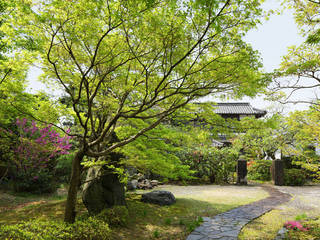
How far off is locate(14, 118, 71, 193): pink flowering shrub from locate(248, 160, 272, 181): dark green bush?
1293 centimetres

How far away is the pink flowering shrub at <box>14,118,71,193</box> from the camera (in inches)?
381

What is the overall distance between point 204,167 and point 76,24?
502 inches

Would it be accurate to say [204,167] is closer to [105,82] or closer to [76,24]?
[105,82]

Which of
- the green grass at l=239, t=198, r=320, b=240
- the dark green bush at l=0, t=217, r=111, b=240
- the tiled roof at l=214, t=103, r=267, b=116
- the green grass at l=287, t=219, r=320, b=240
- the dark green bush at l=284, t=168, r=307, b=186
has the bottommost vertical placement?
the green grass at l=239, t=198, r=320, b=240

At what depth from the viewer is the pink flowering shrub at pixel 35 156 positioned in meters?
9.69

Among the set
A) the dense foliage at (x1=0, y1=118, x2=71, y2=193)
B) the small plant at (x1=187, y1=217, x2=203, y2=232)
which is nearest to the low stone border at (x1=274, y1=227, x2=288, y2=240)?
the small plant at (x1=187, y1=217, x2=203, y2=232)

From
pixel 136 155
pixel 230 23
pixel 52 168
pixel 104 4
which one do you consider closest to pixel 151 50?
pixel 104 4

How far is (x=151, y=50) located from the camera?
4.62m

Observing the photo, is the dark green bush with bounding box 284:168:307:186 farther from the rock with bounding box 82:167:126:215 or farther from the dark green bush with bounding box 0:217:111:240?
the dark green bush with bounding box 0:217:111:240

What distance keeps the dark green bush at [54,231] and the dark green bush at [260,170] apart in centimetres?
1421

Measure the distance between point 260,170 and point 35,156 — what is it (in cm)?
1446

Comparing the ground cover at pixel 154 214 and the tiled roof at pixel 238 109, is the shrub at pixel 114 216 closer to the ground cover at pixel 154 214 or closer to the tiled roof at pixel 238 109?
the ground cover at pixel 154 214

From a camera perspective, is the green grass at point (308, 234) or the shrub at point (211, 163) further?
the shrub at point (211, 163)

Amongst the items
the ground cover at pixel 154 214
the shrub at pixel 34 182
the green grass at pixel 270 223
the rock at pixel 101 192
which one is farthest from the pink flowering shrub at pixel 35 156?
the green grass at pixel 270 223
